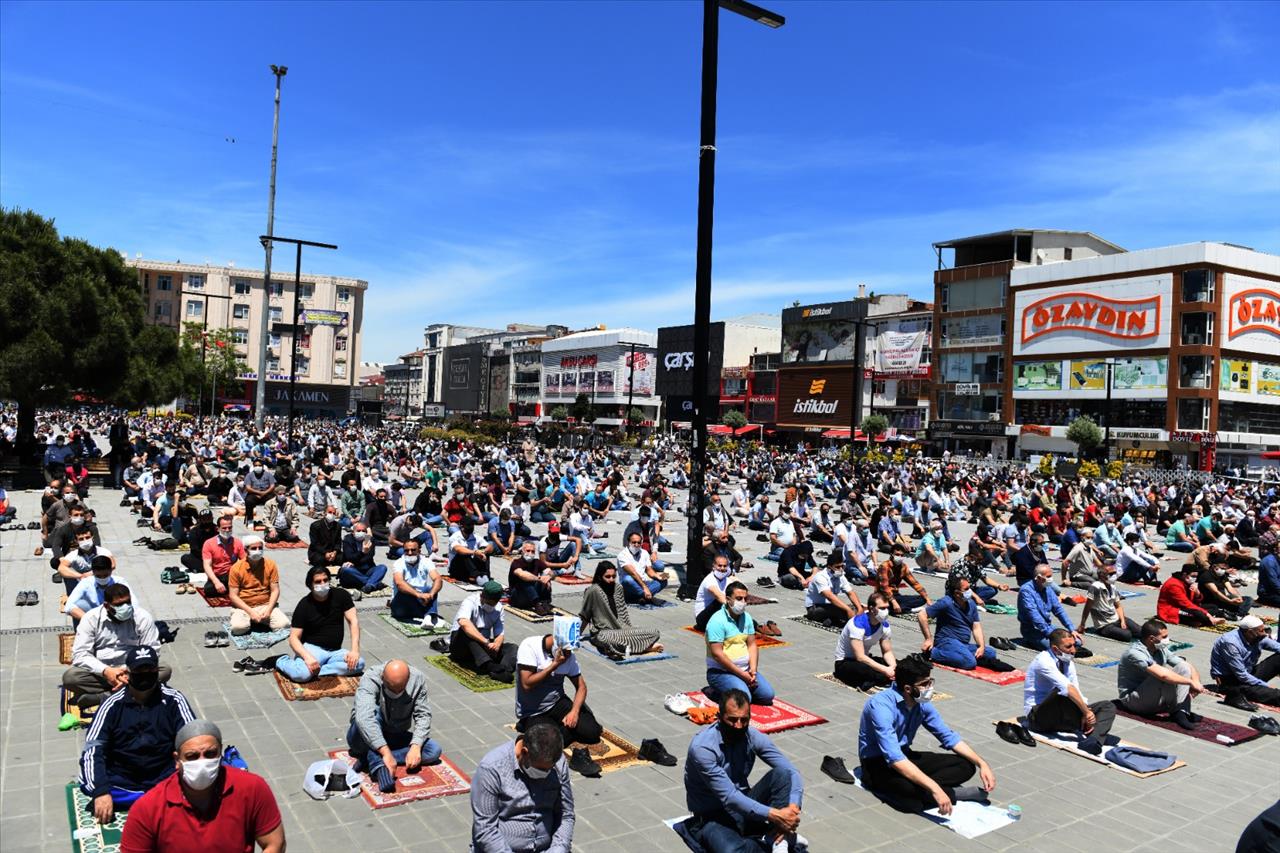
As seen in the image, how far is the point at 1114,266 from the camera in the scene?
61.1m

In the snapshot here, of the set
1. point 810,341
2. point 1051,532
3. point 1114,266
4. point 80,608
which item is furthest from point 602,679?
point 810,341

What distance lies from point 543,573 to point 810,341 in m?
75.5

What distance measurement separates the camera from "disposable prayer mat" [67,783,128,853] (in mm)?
4996

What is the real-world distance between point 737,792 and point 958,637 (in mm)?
6031

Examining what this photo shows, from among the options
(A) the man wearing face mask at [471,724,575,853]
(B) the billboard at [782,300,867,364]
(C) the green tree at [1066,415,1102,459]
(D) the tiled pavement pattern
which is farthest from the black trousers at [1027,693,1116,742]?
(B) the billboard at [782,300,867,364]

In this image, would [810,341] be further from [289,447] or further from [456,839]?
[456,839]

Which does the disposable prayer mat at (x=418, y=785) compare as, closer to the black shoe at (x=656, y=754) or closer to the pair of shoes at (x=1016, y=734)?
the black shoe at (x=656, y=754)

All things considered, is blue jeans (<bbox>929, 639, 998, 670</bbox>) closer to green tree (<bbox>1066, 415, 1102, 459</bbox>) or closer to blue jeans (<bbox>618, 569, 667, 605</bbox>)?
blue jeans (<bbox>618, 569, 667, 605</bbox>)

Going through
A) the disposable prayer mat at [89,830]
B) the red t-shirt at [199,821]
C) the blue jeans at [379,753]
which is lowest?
the disposable prayer mat at [89,830]

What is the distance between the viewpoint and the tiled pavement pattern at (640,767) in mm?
5586

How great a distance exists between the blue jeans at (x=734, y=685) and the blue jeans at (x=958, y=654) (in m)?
3.01

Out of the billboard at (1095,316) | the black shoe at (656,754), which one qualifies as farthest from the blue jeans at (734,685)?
the billboard at (1095,316)

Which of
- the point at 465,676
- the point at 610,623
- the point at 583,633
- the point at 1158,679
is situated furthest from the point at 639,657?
the point at 1158,679

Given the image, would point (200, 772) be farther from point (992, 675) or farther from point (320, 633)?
point (992, 675)
